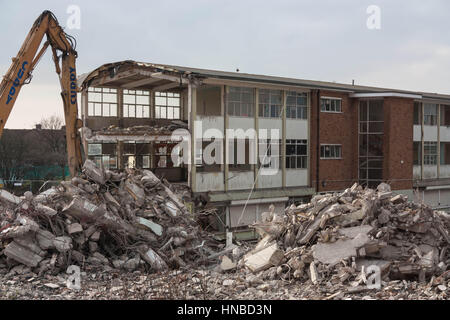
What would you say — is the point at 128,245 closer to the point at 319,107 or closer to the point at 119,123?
the point at 119,123

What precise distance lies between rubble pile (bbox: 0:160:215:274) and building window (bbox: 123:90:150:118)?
36.7 feet

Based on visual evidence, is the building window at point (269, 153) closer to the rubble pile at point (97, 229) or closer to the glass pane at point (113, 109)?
the glass pane at point (113, 109)

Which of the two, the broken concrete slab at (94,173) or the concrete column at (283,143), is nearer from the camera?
the broken concrete slab at (94,173)

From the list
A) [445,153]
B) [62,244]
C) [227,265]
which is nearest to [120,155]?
[62,244]

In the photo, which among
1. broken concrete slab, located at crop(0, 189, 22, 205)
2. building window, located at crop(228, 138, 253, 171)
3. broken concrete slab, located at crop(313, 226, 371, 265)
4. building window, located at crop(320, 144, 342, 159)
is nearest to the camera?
broken concrete slab, located at crop(313, 226, 371, 265)

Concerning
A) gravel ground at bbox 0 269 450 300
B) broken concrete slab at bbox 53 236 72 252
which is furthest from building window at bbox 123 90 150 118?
gravel ground at bbox 0 269 450 300

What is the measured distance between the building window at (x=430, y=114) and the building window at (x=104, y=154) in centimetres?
2168

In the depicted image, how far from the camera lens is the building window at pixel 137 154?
26.8 m

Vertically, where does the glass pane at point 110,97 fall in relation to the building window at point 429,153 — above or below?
above

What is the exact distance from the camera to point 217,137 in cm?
2448

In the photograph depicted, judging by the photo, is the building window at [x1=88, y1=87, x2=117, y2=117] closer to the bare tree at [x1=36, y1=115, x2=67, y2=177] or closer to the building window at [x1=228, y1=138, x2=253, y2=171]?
the building window at [x1=228, y1=138, x2=253, y2=171]

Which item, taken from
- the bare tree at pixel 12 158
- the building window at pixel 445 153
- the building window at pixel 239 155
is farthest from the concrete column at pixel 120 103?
the building window at pixel 445 153

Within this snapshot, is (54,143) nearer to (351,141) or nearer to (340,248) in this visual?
(351,141)

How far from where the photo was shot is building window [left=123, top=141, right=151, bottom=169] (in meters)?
26.8
